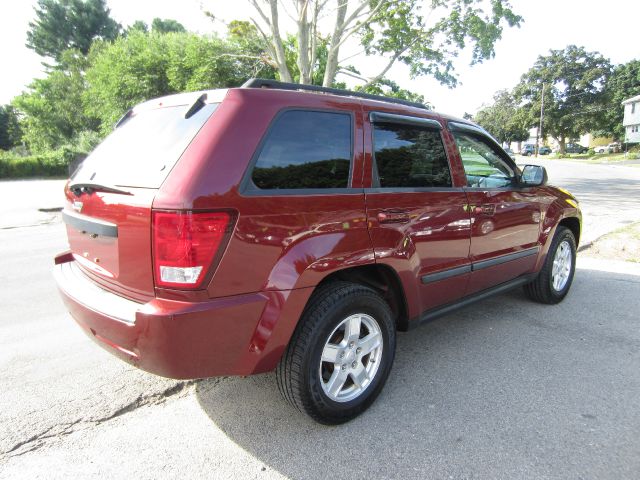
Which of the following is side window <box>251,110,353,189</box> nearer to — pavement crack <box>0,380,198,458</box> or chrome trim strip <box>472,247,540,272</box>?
chrome trim strip <box>472,247,540,272</box>

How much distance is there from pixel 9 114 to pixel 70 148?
38.5 m

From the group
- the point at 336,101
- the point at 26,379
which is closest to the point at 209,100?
the point at 336,101

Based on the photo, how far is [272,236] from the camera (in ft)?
6.77

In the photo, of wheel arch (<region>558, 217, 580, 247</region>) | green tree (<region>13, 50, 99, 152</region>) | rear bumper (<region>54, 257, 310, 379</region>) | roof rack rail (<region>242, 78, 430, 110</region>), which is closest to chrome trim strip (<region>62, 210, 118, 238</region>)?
rear bumper (<region>54, 257, 310, 379</region>)

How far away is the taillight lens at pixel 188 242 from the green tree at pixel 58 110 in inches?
1725

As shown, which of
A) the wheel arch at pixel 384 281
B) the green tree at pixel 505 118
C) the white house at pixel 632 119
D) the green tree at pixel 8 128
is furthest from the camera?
the green tree at pixel 505 118

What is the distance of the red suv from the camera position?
6.41ft

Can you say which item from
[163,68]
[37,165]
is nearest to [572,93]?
[163,68]

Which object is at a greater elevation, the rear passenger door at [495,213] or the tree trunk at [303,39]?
the tree trunk at [303,39]

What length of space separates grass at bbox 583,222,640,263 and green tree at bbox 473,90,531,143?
63698 millimetres

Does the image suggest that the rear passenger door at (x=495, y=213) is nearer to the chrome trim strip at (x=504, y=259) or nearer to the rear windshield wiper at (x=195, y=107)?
the chrome trim strip at (x=504, y=259)

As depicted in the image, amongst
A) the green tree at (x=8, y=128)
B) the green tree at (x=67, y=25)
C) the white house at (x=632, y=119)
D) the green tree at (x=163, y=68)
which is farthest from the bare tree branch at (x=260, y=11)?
the green tree at (x=8, y=128)

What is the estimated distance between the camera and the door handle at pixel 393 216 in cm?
255

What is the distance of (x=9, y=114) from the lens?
57.9 m
